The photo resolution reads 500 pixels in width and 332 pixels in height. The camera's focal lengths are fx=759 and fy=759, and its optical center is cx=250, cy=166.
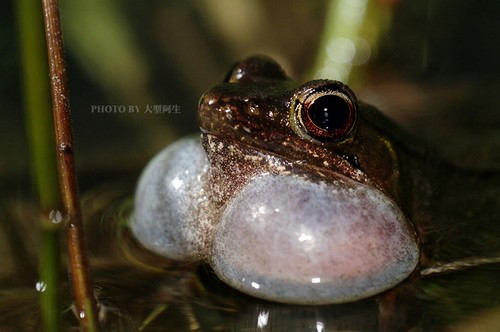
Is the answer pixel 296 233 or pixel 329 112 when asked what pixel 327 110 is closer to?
pixel 329 112

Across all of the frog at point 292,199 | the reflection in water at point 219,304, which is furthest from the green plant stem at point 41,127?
the frog at point 292,199

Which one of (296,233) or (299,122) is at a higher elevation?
(299,122)

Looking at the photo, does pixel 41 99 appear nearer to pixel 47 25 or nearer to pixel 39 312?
pixel 47 25

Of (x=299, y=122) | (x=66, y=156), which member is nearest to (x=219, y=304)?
(x=299, y=122)

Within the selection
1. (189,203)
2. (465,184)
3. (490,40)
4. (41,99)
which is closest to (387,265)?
(189,203)

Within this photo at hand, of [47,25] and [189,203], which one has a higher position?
[47,25]

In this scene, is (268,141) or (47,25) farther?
(268,141)
